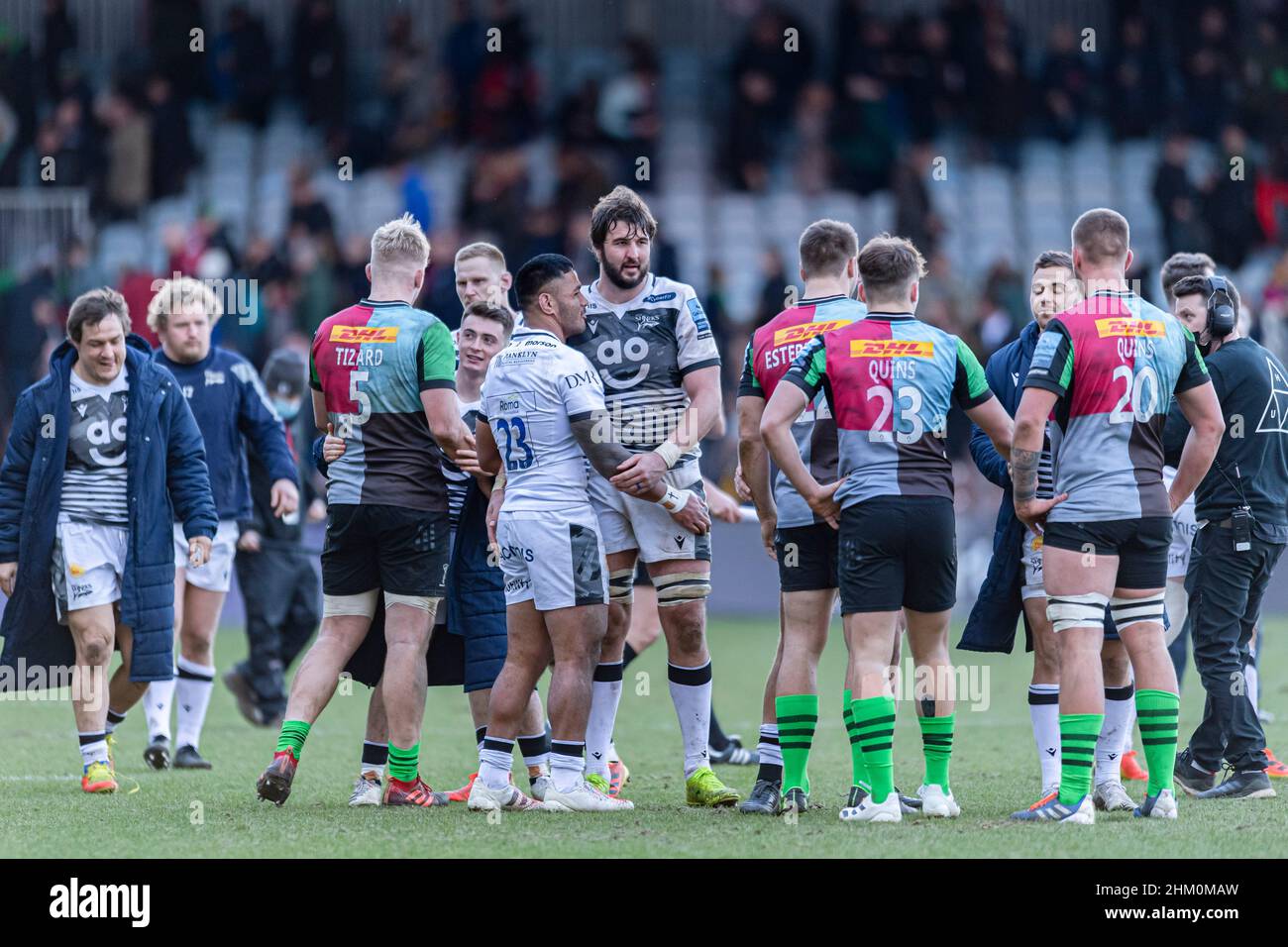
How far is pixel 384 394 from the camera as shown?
23.8 ft

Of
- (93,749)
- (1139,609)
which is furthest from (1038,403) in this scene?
(93,749)

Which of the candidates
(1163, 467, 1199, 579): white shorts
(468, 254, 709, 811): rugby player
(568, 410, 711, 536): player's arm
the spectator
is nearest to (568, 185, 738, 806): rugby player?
(568, 410, 711, 536): player's arm

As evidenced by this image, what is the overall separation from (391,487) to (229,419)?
2.58 meters

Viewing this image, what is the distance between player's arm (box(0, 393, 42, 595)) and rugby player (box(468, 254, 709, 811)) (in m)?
2.30

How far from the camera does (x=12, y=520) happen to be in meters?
8.01

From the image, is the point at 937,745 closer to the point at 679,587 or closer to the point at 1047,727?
the point at 1047,727

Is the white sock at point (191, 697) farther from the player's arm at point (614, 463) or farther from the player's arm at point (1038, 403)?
the player's arm at point (1038, 403)

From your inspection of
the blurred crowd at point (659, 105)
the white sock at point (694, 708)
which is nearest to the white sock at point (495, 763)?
the white sock at point (694, 708)

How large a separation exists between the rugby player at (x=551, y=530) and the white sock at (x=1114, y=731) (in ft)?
6.29

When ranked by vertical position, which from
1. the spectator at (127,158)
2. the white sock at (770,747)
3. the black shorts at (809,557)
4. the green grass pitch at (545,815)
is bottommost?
the green grass pitch at (545,815)

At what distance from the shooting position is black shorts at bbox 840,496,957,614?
651cm

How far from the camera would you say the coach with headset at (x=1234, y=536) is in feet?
24.6
